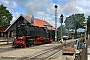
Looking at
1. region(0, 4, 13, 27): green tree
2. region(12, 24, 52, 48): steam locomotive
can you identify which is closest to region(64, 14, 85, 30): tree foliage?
region(12, 24, 52, 48): steam locomotive

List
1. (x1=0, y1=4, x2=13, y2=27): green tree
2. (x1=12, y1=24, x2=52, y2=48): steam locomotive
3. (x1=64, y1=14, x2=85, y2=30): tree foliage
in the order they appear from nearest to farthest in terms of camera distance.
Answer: (x1=64, y1=14, x2=85, y2=30): tree foliage
(x1=12, y1=24, x2=52, y2=48): steam locomotive
(x1=0, y1=4, x2=13, y2=27): green tree

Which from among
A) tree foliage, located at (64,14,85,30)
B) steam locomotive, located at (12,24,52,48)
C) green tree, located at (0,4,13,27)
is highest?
green tree, located at (0,4,13,27)

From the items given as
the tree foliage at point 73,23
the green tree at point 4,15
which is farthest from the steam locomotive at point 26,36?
the green tree at point 4,15

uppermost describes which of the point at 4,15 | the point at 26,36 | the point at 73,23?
the point at 4,15

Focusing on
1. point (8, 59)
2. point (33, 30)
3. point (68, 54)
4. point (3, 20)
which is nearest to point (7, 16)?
point (3, 20)

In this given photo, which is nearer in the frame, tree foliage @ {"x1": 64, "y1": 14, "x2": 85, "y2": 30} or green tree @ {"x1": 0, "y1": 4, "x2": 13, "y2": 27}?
tree foliage @ {"x1": 64, "y1": 14, "x2": 85, "y2": 30}

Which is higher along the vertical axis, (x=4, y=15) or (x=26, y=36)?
(x=4, y=15)

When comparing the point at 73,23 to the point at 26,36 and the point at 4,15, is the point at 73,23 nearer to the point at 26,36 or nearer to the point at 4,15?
the point at 26,36

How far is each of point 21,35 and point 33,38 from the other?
92.3 inches

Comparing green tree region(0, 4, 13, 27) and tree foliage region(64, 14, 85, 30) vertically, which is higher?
green tree region(0, 4, 13, 27)

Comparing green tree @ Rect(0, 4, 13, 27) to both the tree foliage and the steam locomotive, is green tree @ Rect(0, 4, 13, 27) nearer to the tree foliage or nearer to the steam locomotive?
the tree foliage

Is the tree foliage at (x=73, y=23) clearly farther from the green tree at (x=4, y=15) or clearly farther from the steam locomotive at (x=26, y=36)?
the green tree at (x=4, y=15)

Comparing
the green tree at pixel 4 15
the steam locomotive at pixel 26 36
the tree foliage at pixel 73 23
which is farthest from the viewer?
the green tree at pixel 4 15

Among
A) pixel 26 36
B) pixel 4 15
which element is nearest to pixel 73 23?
pixel 26 36
